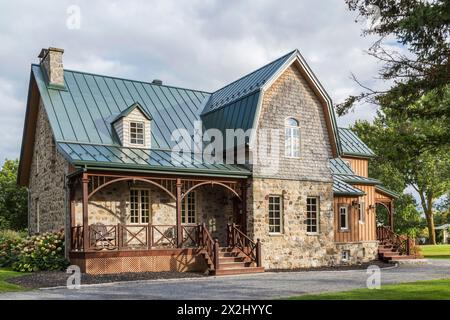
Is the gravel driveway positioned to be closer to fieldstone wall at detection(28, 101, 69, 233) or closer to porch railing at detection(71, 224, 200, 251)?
porch railing at detection(71, 224, 200, 251)

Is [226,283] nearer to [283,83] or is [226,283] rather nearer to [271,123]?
[271,123]

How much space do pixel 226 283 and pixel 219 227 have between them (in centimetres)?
654

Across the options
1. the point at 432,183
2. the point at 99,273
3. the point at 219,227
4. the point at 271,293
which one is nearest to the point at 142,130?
the point at 219,227

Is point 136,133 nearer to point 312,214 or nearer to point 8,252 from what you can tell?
point 8,252

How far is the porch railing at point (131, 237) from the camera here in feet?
60.6

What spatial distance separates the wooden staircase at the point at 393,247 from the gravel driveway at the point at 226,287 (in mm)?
7191

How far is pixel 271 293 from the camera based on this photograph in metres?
13.1

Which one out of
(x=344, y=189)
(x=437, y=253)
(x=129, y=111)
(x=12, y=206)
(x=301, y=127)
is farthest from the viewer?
(x=12, y=206)

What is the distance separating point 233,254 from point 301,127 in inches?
240

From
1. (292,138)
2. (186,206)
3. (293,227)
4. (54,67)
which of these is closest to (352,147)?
(292,138)

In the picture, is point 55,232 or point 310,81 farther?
point 310,81

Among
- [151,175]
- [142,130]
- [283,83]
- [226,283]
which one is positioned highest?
[283,83]

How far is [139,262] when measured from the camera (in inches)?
719

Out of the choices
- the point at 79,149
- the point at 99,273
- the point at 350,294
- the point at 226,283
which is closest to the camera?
the point at 350,294
